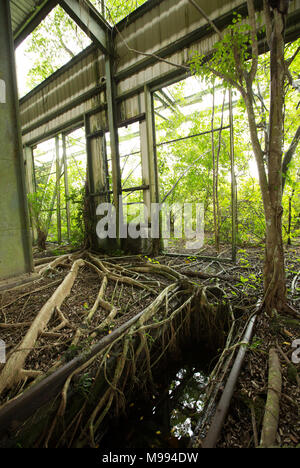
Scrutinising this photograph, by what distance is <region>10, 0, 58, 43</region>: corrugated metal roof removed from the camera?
5578 mm

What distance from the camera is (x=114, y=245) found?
638cm

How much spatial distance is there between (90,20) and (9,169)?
522 cm

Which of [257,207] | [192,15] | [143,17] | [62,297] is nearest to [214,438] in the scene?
[62,297]

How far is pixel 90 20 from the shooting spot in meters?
5.64

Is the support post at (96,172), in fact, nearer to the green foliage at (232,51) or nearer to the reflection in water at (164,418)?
the reflection in water at (164,418)

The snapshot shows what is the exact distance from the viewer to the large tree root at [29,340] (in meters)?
1.94

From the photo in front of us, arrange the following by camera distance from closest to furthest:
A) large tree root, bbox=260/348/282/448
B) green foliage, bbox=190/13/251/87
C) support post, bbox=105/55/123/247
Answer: large tree root, bbox=260/348/282/448 → green foliage, bbox=190/13/251/87 → support post, bbox=105/55/123/247

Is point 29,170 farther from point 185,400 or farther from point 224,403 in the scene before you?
point 224,403

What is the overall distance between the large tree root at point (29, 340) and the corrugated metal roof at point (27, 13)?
727cm

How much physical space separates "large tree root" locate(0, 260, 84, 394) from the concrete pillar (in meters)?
0.96

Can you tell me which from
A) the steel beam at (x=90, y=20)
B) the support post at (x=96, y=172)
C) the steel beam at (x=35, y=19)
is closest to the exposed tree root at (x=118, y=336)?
the support post at (x=96, y=172)

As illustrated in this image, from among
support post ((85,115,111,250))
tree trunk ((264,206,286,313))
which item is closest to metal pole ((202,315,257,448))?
tree trunk ((264,206,286,313))

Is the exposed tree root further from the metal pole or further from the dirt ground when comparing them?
the metal pole

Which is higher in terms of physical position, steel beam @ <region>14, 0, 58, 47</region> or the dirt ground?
steel beam @ <region>14, 0, 58, 47</region>
